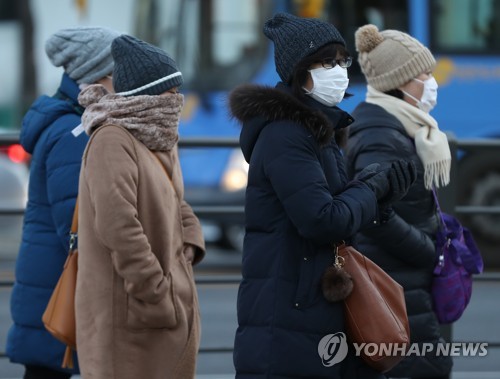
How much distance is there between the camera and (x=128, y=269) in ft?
12.4

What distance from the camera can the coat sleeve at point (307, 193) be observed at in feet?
12.0

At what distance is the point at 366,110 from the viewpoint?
15.7ft

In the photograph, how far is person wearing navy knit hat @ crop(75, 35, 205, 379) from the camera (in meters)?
3.79

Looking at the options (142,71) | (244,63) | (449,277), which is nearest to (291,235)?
(142,71)

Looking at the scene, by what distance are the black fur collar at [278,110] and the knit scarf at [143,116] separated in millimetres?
244

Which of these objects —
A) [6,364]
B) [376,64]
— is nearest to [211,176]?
[6,364]

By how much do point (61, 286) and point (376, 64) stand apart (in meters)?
1.59

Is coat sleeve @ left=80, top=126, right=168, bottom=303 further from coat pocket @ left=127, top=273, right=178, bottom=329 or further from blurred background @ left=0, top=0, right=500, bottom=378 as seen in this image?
blurred background @ left=0, top=0, right=500, bottom=378

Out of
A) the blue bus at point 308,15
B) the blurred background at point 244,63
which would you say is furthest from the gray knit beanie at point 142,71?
the blue bus at point 308,15

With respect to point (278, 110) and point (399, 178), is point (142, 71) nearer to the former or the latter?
point (278, 110)

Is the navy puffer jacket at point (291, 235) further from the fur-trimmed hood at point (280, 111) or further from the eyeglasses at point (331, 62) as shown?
the eyeglasses at point (331, 62)

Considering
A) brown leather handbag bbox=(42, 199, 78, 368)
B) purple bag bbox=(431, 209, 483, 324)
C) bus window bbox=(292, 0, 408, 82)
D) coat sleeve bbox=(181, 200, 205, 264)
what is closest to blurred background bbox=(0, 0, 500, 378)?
bus window bbox=(292, 0, 408, 82)

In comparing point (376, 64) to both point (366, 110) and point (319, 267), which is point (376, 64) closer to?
point (366, 110)

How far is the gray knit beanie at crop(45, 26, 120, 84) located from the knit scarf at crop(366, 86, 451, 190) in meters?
1.06
